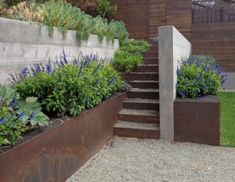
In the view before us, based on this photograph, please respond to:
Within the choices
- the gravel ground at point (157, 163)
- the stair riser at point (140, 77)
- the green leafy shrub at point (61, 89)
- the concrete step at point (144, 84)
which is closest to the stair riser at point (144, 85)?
the concrete step at point (144, 84)

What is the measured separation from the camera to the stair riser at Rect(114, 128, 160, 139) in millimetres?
4152

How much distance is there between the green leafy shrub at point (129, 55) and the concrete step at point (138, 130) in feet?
5.17

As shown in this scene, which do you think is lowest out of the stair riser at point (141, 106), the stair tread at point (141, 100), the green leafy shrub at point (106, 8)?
the stair riser at point (141, 106)

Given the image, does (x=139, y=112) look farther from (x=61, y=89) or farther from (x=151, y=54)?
(x=151, y=54)

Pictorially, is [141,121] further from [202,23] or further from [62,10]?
[202,23]

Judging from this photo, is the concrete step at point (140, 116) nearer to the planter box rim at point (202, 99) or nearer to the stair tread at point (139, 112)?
the stair tread at point (139, 112)

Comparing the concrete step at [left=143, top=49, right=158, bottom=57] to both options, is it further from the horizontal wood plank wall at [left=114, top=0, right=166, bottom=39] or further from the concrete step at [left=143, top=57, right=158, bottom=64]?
the horizontal wood plank wall at [left=114, top=0, right=166, bottom=39]

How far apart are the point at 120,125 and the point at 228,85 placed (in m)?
5.70

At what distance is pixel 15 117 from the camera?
2.32m

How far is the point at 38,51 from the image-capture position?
11.9 ft

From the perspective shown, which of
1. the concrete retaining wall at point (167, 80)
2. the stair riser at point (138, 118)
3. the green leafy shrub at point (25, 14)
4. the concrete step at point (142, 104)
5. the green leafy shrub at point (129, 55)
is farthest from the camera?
the green leafy shrub at point (129, 55)

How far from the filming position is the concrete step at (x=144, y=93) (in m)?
4.84

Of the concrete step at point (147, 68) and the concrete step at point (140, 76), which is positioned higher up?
the concrete step at point (147, 68)

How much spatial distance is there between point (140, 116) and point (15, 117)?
2.43 m
